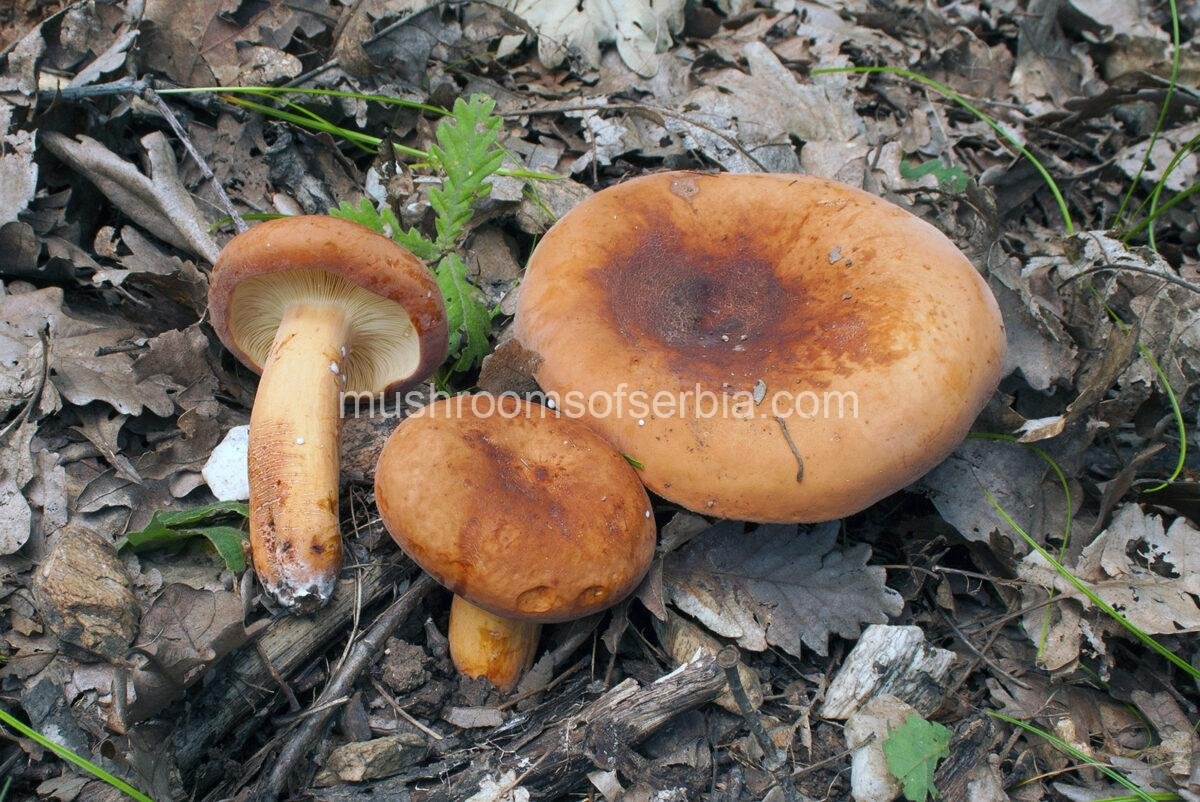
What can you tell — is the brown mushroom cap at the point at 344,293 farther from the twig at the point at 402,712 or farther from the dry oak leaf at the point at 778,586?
the dry oak leaf at the point at 778,586

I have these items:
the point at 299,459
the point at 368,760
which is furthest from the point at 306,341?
the point at 368,760

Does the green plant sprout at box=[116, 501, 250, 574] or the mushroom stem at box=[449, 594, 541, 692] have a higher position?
the green plant sprout at box=[116, 501, 250, 574]

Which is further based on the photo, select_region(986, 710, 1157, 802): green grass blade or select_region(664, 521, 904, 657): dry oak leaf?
select_region(664, 521, 904, 657): dry oak leaf

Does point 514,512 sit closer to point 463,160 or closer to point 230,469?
point 230,469

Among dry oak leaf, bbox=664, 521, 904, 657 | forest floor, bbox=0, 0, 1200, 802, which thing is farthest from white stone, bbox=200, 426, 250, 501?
dry oak leaf, bbox=664, 521, 904, 657

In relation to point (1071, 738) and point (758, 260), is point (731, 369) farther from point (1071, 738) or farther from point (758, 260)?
point (1071, 738)

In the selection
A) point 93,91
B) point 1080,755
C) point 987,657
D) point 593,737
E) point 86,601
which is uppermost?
point 93,91

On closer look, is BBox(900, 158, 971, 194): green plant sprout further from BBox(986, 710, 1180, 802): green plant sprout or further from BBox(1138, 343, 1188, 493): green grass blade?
BBox(986, 710, 1180, 802): green plant sprout
